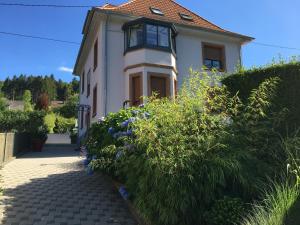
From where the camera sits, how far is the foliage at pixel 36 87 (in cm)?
8981

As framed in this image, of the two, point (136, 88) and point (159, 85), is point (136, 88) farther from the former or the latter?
point (159, 85)

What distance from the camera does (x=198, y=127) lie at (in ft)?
15.9

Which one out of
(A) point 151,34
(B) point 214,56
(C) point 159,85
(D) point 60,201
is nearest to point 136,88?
(C) point 159,85

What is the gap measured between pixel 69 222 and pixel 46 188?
2223mm

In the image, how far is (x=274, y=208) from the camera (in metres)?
3.43

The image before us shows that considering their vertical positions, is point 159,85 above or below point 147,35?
below

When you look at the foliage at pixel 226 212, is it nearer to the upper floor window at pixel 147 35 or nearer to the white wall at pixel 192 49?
the upper floor window at pixel 147 35

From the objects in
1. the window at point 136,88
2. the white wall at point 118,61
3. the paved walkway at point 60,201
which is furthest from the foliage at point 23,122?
the paved walkway at point 60,201

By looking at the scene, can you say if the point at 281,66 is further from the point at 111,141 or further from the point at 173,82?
the point at 173,82

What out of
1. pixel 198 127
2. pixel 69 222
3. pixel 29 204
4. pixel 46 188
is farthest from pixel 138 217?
pixel 46 188

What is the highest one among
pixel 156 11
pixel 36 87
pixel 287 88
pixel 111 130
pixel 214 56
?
pixel 36 87

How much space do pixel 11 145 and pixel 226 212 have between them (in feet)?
33.9

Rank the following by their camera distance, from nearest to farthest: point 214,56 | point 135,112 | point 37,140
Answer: point 135,112
point 37,140
point 214,56

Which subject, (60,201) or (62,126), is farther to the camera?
(62,126)
